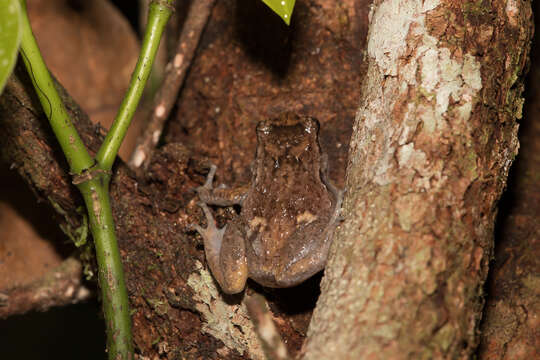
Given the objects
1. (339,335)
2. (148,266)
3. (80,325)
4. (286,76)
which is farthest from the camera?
(80,325)

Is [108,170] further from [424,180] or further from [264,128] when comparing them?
[424,180]

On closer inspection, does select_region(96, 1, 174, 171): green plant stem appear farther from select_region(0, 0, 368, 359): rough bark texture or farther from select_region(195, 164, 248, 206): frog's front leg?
select_region(195, 164, 248, 206): frog's front leg

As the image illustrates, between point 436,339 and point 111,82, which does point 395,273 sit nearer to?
point 436,339

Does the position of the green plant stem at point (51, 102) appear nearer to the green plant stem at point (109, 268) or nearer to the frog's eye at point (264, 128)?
the green plant stem at point (109, 268)

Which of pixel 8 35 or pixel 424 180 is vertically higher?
pixel 8 35

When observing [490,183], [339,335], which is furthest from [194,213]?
[490,183]

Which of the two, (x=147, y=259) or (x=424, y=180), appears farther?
(x=147, y=259)

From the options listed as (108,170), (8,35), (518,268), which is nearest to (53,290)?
(108,170)
